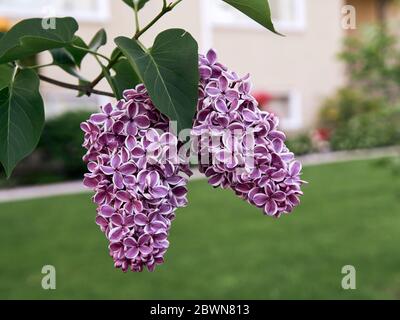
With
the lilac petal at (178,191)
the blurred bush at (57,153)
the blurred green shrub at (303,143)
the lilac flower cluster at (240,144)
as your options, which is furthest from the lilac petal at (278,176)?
the blurred green shrub at (303,143)

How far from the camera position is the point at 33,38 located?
2.47ft

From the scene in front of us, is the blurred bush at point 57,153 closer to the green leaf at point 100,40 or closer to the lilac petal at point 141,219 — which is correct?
the green leaf at point 100,40

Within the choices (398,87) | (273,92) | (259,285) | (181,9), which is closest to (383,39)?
(398,87)

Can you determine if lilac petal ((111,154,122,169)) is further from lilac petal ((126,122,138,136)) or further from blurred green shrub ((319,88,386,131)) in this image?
blurred green shrub ((319,88,386,131))

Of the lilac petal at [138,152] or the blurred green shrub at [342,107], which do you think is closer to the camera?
the lilac petal at [138,152]

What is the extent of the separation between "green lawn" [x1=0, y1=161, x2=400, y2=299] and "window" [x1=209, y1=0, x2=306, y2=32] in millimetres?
4739

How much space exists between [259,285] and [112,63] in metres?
3.66

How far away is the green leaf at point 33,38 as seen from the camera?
76cm

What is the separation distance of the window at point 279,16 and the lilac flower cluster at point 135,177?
1082cm

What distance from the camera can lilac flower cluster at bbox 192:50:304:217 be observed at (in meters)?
0.72

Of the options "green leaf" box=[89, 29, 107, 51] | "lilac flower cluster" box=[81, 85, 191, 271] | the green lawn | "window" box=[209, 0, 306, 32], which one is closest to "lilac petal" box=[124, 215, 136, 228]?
"lilac flower cluster" box=[81, 85, 191, 271]

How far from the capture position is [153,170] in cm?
72

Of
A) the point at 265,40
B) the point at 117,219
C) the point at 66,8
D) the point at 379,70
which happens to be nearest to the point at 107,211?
the point at 117,219

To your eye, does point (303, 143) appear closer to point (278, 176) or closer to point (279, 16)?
point (279, 16)
